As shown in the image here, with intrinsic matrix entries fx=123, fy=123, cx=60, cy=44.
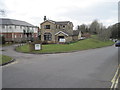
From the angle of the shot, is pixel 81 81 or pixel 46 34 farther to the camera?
pixel 46 34

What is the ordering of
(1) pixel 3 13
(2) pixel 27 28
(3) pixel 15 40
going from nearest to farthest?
(1) pixel 3 13 < (3) pixel 15 40 < (2) pixel 27 28

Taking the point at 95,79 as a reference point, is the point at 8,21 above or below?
above

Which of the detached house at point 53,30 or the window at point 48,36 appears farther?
the window at point 48,36

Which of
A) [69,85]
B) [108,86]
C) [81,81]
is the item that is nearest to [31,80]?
[69,85]

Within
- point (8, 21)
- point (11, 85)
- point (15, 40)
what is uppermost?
point (8, 21)

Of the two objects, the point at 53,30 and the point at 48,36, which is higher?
the point at 53,30

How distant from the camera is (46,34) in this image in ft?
132

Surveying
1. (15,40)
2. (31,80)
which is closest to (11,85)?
(31,80)

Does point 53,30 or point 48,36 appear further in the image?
point 48,36

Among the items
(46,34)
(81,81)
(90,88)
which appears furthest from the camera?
(46,34)

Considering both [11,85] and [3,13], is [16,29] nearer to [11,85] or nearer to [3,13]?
[3,13]

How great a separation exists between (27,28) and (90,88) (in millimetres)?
44585

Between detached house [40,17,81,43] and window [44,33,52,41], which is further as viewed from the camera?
window [44,33,52,41]

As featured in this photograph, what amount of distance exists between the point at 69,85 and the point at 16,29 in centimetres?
3939
